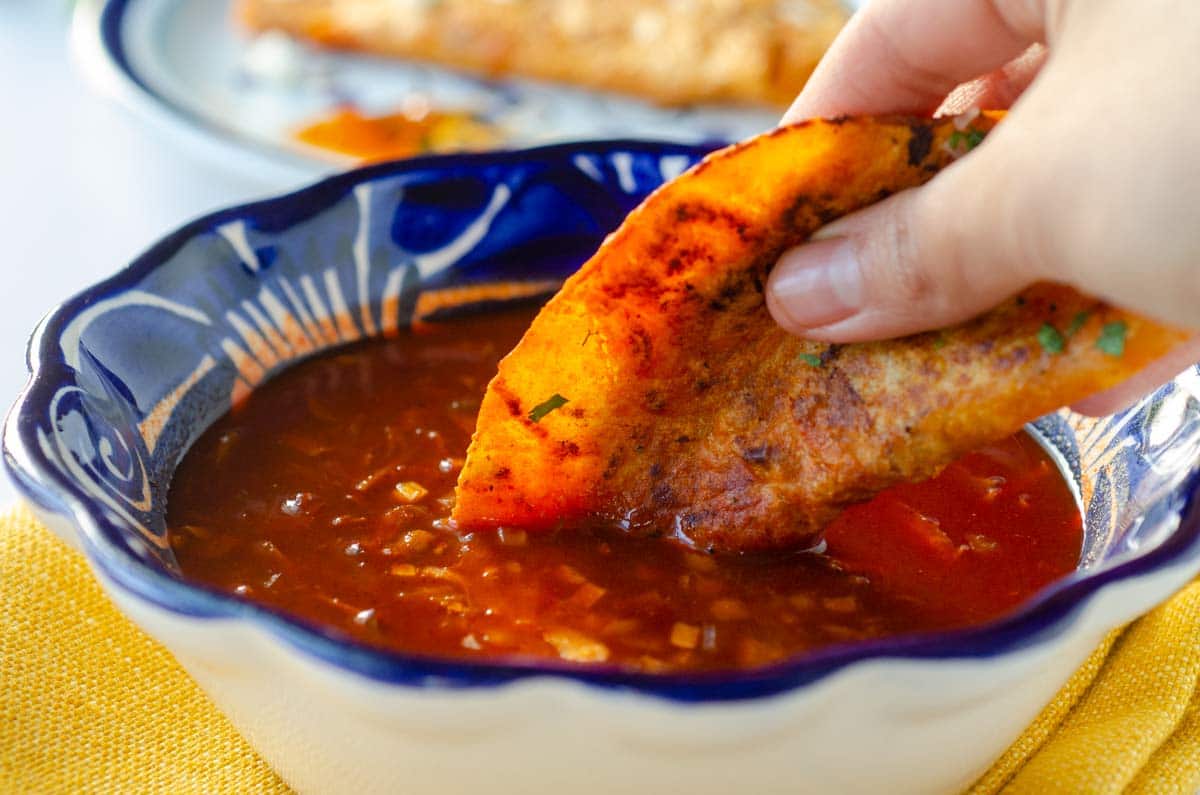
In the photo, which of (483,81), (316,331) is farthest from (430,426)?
(483,81)

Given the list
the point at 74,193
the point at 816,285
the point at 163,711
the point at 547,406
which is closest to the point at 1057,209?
the point at 816,285

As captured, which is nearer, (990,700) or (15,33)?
(990,700)

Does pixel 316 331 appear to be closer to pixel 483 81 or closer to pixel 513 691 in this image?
pixel 513 691

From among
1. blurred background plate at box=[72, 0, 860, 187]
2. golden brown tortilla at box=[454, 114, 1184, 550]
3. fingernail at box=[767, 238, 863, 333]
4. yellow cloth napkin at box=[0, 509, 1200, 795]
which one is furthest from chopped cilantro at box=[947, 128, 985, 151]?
blurred background plate at box=[72, 0, 860, 187]

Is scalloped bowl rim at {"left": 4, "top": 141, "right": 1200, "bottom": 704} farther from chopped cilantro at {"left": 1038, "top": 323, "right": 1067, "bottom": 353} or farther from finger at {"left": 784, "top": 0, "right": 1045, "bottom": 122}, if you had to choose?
finger at {"left": 784, "top": 0, "right": 1045, "bottom": 122}

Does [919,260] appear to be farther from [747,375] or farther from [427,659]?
[427,659]

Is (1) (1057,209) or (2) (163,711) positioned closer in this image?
(1) (1057,209)
